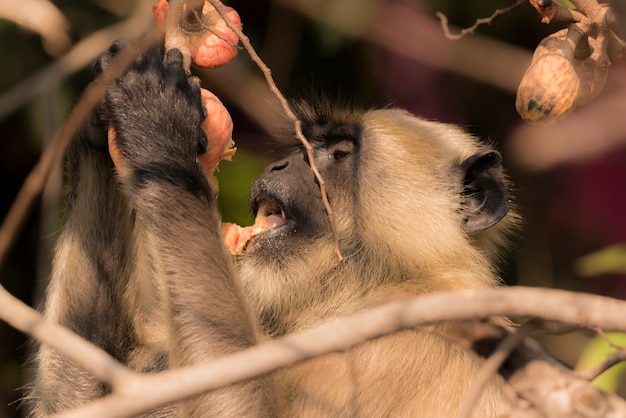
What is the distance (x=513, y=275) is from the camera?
571 cm

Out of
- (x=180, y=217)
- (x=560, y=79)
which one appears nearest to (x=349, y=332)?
(x=560, y=79)

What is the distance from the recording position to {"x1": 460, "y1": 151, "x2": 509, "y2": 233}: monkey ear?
137 inches

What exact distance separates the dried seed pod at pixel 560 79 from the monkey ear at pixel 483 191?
0.88 metres

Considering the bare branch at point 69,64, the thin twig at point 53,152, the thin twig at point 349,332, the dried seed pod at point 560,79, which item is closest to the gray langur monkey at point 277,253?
the bare branch at point 69,64

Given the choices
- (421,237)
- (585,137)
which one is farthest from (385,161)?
(585,137)

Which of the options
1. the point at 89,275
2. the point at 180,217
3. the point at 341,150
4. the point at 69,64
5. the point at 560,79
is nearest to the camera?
the point at 560,79

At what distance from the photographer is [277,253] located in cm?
344

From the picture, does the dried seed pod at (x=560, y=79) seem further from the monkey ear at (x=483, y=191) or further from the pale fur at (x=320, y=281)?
the monkey ear at (x=483, y=191)

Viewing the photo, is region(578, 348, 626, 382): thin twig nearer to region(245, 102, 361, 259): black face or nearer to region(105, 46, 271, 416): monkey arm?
region(105, 46, 271, 416): monkey arm

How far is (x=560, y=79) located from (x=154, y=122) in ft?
4.03

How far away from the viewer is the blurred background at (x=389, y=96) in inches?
184

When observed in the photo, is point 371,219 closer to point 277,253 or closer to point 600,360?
point 277,253

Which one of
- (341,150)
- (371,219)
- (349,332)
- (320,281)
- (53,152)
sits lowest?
(320,281)

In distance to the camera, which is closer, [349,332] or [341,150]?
[349,332]
